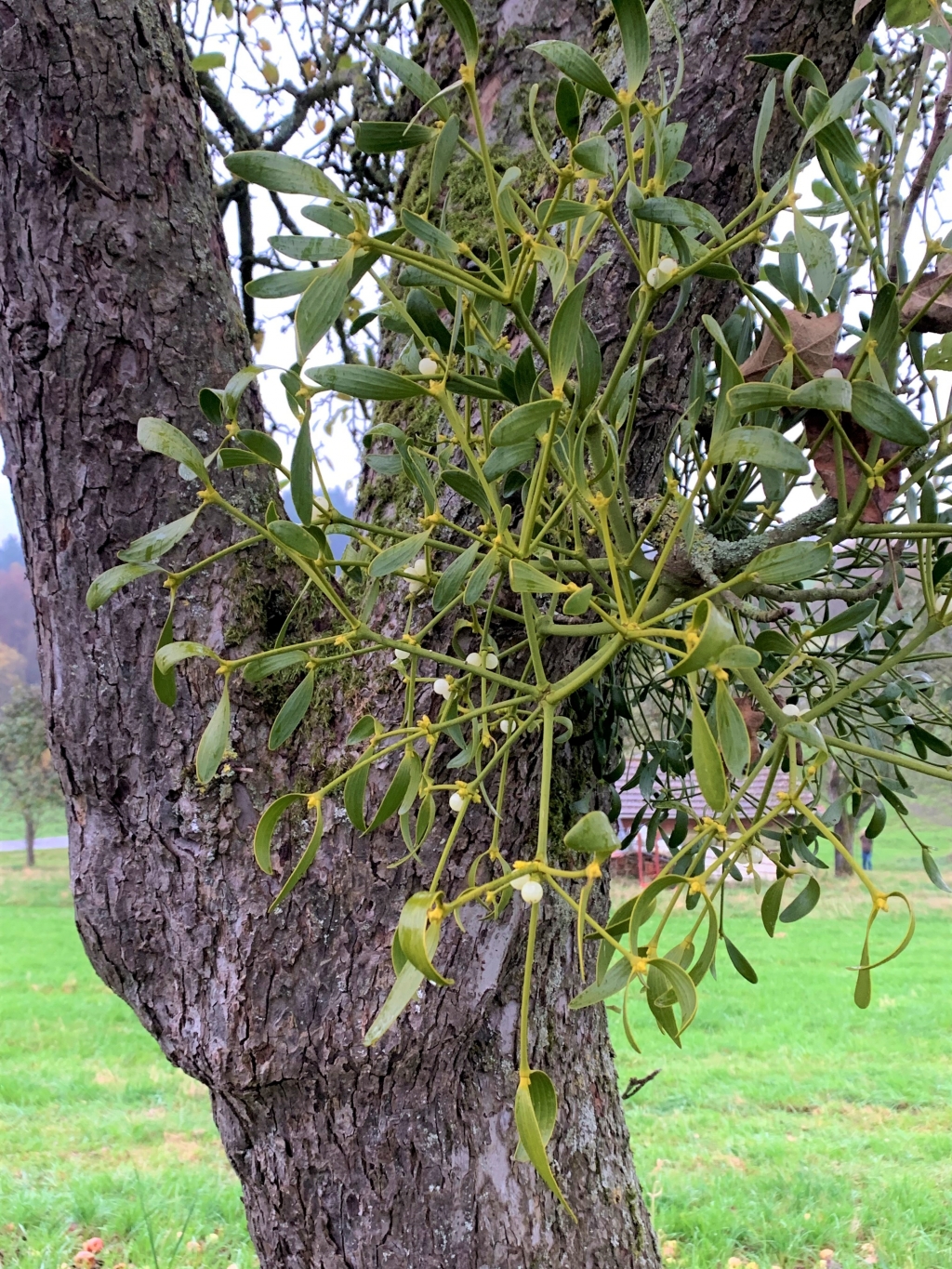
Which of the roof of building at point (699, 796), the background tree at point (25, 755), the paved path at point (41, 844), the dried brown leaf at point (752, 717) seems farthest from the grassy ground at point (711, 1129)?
the paved path at point (41, 844)

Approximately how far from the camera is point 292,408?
0.47m

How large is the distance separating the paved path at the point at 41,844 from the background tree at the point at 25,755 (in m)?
0.95

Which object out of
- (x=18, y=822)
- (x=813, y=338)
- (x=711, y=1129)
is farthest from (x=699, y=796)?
(x=18, y=822)

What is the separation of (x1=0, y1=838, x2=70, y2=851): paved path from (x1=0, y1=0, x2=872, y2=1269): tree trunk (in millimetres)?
7938

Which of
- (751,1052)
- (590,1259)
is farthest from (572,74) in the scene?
(751,1052)

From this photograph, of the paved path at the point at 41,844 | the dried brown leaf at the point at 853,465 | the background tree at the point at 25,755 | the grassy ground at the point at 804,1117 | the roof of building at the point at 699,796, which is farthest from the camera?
the paved path at the point at 41,844

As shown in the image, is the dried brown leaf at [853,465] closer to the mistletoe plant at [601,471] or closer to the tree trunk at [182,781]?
the mistletoe plant at [601,471]

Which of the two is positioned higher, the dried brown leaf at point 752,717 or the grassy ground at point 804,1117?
the dried brown leaf at point 752,717

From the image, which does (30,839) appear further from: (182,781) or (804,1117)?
(182,781)

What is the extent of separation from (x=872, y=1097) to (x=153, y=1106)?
6.47 feet

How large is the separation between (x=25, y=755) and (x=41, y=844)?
2.38 meters

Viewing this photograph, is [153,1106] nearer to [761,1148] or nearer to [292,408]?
[761,1148]

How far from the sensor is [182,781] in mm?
611

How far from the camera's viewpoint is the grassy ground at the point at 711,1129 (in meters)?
1.56
